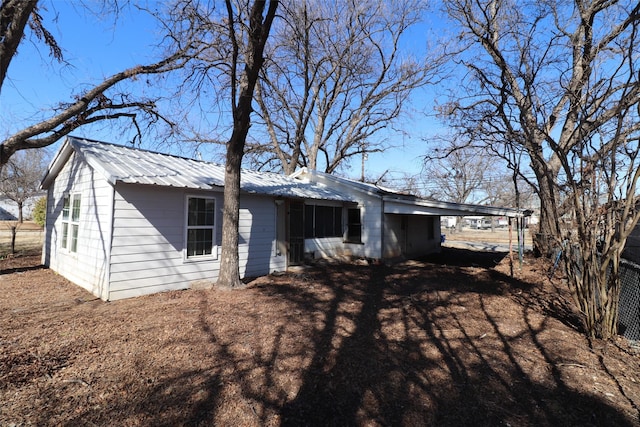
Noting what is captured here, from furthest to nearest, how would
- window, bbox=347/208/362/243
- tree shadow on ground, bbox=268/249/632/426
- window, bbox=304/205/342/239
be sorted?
window, bbox=347/208/362/243, window, bbox=304/205/342/239, tree shadow on ground, bbox=268/249/632/426

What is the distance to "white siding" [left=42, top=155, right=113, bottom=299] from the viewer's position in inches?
258

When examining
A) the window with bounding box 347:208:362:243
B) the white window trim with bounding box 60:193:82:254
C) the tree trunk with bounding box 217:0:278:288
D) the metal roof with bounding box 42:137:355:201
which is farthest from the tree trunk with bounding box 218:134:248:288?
the window with bounding box 347:208:362:243

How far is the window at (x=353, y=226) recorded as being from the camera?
13.0m

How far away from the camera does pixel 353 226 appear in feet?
43.3

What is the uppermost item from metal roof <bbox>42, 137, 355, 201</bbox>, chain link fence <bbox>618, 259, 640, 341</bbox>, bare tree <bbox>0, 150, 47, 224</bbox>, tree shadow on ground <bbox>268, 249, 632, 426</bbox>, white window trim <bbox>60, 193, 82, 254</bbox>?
bare tree <bbox>0, 150, 47, 224</bbox>

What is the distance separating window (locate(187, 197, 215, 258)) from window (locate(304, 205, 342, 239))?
406cm

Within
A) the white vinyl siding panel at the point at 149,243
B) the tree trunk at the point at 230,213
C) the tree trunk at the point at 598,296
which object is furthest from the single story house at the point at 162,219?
the tree trunk at the point at 598,296

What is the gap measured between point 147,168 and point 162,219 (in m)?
Result: 1.34

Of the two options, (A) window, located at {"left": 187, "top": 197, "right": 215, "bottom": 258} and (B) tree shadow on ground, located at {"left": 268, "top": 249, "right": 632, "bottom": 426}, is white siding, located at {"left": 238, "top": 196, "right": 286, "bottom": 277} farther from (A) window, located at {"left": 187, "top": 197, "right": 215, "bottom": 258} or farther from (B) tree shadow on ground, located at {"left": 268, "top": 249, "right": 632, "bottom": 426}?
(B) tree shadow on ground, located at {"left": 268, "top": 249, "right": 632, "bottom": 426}

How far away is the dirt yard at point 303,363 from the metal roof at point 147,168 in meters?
2.47

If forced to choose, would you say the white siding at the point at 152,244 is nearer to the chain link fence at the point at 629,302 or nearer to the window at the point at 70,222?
the window at the point at 70,222

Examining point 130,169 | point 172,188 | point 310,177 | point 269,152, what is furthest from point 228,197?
point 269,152

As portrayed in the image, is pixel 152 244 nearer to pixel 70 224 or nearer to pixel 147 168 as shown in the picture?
pixel 147 168

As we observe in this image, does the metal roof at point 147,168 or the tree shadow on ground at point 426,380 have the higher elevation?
the metal roof at point 147,168
